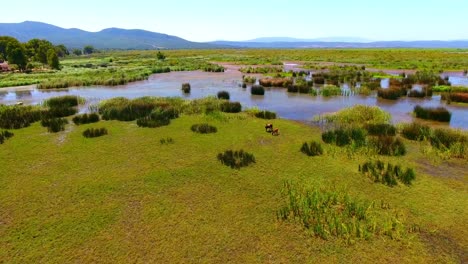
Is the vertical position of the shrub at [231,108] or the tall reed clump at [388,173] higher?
the shrub at [231,108]

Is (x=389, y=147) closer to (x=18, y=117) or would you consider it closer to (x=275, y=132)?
(x=275, y=132)

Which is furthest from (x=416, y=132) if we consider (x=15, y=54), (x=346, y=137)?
(x=15, y=54)

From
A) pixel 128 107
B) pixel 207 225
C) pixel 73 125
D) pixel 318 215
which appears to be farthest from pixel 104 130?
pixel 318 215

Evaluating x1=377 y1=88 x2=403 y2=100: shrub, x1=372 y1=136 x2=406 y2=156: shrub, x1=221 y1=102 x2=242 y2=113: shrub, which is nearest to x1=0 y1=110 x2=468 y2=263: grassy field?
x1=372 y1=136 x2=406 y2=156: shrub

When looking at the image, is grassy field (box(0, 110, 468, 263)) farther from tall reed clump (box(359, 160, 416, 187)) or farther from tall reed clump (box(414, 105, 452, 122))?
tall reed clump (box(414, 105, 452, 122))

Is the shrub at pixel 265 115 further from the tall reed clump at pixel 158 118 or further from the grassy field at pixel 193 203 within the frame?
the tall reed clump at pixel 158 118

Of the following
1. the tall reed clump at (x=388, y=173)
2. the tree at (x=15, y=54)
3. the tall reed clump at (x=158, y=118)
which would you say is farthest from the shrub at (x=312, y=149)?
the tree at (x=15, y=54)

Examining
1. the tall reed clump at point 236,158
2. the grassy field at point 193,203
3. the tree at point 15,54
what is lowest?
the grassy field at point 193,203
